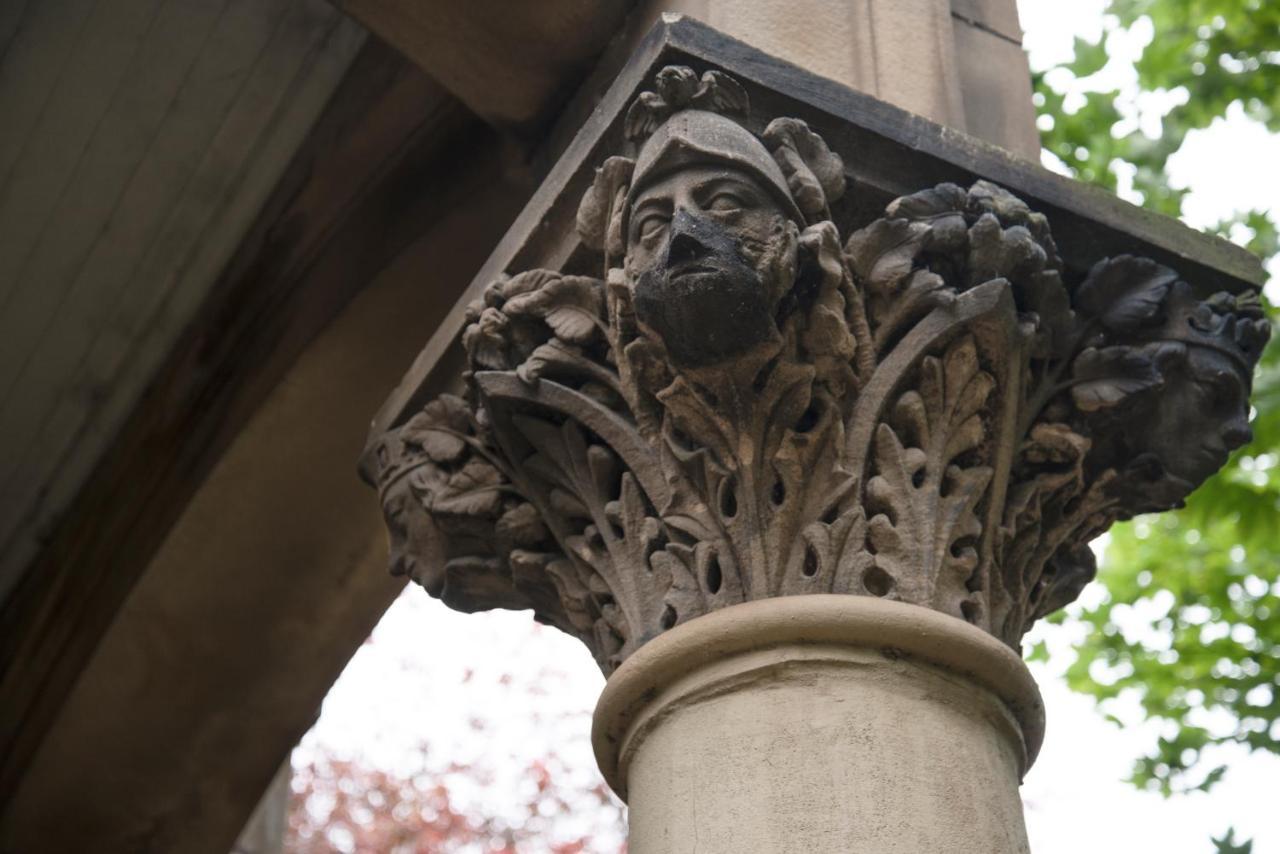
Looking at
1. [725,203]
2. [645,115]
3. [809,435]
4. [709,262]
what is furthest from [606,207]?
[809,435]

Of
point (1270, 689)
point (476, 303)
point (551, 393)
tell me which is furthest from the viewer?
point (1270, 689)

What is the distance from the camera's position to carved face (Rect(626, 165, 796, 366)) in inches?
108

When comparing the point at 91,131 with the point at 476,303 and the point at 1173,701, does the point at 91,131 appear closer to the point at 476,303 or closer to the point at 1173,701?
the point at 476,303

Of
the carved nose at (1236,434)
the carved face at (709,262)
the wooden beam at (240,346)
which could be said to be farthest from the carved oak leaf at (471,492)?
the wooden beam at (240,346)

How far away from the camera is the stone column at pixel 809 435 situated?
105 inches

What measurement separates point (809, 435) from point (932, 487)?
207mm

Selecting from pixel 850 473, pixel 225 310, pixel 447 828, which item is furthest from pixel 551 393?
pixel 447 828

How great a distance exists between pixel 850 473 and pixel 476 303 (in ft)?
2.71

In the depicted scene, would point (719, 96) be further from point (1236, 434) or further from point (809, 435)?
point (1236, 434)

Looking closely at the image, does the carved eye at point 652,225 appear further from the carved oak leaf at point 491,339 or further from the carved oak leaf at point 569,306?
the carved oak leaf at point 491,339

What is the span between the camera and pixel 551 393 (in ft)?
10.3

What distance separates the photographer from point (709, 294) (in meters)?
2.75

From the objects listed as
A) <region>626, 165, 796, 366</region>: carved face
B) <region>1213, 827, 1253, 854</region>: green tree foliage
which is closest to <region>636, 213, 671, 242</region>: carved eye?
<region>626, 165, 796, 366</region>: carved face

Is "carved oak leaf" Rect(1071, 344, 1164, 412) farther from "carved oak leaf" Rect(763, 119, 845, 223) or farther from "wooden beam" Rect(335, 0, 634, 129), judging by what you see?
"wooden beam" Rect(335, 0, 634, 129)
